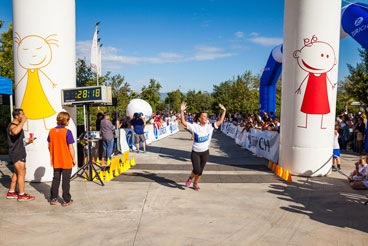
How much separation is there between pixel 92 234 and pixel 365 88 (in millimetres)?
24717

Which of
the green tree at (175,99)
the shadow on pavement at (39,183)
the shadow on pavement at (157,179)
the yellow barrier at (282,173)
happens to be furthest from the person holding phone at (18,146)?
the green tree at (175,99)

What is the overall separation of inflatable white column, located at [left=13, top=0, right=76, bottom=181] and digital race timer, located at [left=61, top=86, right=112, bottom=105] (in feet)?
1.33

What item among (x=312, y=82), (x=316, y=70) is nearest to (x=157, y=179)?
(x=312, y=82)

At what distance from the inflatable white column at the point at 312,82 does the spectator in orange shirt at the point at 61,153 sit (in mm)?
5742

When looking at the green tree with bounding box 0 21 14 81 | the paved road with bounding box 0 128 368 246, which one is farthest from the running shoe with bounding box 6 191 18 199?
the green tree with bounding box 0 21 14 81

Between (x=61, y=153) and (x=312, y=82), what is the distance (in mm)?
6422

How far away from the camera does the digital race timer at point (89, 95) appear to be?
6.41m

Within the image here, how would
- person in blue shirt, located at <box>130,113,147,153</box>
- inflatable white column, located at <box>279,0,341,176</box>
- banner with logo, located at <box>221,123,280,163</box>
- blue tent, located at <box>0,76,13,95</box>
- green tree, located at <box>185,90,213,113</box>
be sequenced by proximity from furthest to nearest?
green tree, located at <box>185,90,213,113</box> → person in blue shirt, located at <box>130,113,147,153</box> → banner with logo, located at <box>221,123,280,163</box> → blue tent, located at <box>0,76,13,95</box> → inflatable white column, located at <box>279,0,341,176</box>

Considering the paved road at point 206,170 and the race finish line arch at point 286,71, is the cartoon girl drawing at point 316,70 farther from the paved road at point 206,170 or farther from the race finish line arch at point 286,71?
the paved road at point 206,170

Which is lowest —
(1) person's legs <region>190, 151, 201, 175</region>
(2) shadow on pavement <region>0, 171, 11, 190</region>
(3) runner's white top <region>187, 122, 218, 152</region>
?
(2) shadow on pavement <region>0, 171, 11, 190</region>

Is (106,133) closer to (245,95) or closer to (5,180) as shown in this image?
(5,180)

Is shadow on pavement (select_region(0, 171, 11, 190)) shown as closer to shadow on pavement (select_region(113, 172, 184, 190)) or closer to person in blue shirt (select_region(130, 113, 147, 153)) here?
shadow on pavement (select_region(113, 172, 184, 190))

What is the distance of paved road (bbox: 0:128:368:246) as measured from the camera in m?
4.02

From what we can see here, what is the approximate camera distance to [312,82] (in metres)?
7.46
